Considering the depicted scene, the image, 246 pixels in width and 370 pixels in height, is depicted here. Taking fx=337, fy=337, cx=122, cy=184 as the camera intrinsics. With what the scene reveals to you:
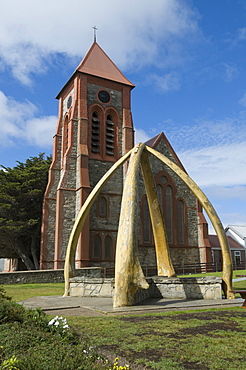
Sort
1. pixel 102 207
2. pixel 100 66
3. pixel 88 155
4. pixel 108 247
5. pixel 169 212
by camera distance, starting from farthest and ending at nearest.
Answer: pixel 100 66 → pixel 169 212 → pixel 88 155 → pixel 102 207 → pixel 108 247

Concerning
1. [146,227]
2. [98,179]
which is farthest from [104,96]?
[146,227]

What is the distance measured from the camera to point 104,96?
1336 inches

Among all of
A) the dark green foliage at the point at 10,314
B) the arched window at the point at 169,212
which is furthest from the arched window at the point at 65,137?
the dark green foliage at the point at 10,314

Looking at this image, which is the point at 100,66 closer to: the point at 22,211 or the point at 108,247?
the point at 22,211

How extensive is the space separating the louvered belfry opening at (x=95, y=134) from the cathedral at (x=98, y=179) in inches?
1.5

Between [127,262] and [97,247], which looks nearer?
[127,262]

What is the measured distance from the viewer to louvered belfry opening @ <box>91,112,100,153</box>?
3234cm

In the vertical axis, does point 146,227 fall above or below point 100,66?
below

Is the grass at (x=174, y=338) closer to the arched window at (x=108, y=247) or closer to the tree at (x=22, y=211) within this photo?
the arched window at (x=108, y=247)

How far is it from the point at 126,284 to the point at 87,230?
61.5 ft

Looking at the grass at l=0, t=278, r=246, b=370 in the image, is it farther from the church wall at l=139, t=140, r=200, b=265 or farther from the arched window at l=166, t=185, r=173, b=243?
the arched window at l=166, t=185, r=173, b=243

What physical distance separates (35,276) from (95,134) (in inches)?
615

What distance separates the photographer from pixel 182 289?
1166 centimetres

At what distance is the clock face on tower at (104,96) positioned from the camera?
33719 mm
